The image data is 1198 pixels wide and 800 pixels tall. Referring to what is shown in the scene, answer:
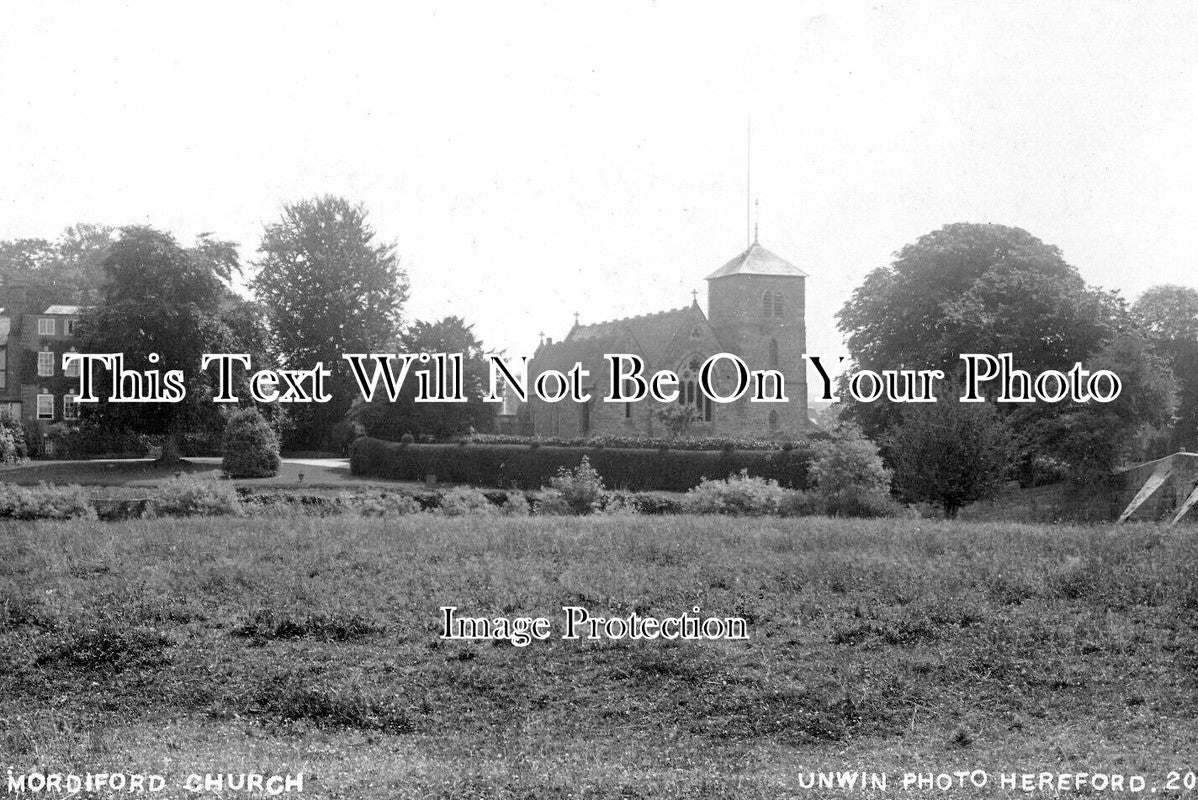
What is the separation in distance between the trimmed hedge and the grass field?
18221 mm

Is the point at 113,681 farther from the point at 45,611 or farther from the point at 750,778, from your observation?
the point at 750,778

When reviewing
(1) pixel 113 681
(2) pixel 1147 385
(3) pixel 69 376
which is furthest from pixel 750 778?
(3) pixel 69 376

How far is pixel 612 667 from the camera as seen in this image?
9.50m

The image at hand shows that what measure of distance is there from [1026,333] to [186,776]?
29439 mm

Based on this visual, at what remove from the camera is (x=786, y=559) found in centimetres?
1335

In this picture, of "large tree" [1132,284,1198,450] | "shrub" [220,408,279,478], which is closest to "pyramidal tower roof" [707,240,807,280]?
"large tree" [1132,284,1198,450]

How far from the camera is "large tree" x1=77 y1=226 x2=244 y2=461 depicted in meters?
28.3

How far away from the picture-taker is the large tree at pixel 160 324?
28.3 m

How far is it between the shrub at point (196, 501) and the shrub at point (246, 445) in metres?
9.49

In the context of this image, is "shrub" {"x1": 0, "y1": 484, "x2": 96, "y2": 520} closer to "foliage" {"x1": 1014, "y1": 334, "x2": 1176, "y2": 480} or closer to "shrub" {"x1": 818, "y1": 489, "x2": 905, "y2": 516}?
"shrub" {"x1": 818, "y1": 489, "x2": 905, "y2": 516}

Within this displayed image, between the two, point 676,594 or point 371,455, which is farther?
point 371,455

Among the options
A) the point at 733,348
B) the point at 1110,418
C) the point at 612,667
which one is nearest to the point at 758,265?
the point at 733,348

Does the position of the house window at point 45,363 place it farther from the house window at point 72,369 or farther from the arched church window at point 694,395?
the arched church window at point 694,395

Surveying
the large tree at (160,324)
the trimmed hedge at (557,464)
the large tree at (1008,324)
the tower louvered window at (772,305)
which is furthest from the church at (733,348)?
the large tree at (160,324)
